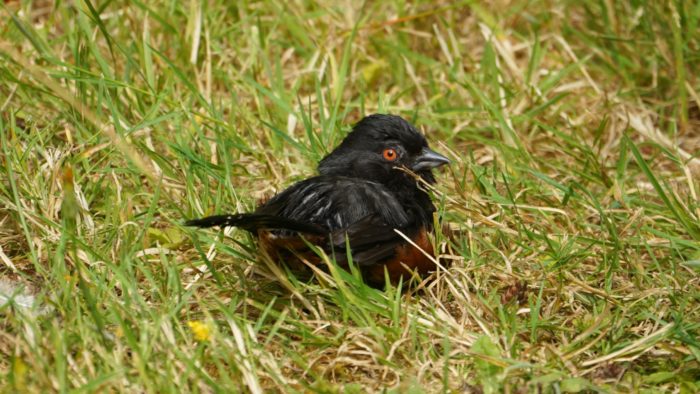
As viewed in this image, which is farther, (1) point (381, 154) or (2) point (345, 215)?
(1) point (381, 154)

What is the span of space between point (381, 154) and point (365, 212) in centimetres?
48

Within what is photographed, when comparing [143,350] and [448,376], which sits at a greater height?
[143,350]

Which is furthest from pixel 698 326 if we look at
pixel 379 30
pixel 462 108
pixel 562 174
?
pixel 379 30

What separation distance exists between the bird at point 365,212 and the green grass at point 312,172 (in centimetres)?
11

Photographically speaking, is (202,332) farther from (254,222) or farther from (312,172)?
(312,172)

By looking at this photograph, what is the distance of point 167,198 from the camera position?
11.7 feet

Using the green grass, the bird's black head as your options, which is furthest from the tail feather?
the bird's black head

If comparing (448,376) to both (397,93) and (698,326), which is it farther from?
(397,93)

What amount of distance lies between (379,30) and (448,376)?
2741mm

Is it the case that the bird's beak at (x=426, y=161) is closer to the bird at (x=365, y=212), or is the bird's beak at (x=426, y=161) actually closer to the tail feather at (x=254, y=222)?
the bird at (x=365, y=212)

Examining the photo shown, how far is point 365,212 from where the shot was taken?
10.9 feet

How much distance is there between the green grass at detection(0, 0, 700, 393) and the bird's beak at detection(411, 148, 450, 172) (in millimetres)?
76

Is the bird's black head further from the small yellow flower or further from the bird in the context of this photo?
the small yellow flower

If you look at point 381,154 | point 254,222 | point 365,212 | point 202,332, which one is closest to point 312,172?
point 381,154
